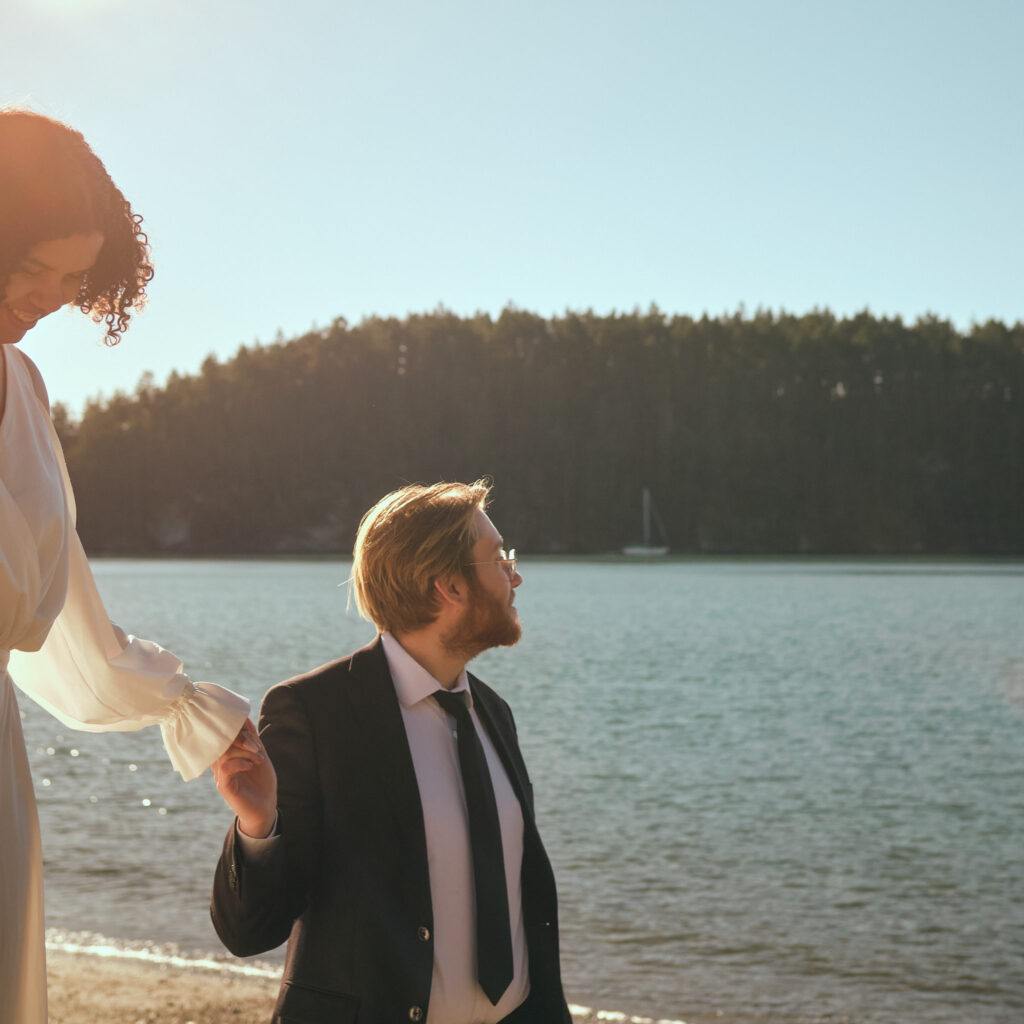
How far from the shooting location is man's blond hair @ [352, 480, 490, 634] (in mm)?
2332

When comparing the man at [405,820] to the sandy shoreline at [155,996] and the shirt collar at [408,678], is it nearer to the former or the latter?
the shirt collar at [408,678]

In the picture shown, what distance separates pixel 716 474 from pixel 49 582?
397 feet

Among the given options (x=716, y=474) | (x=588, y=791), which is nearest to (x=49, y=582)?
(x=588, y=791)

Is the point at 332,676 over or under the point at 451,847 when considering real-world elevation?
over

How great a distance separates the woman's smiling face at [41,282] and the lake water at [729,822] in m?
6.46

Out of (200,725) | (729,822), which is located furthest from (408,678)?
(729,822)

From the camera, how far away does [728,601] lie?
54.1 metres

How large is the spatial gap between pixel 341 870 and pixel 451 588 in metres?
0.51

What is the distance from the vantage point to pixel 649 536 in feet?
390

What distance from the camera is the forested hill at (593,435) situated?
4712 inches

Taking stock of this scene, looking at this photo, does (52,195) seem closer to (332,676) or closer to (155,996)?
(332,676)

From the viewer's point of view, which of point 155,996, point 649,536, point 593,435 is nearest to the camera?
point 155,996

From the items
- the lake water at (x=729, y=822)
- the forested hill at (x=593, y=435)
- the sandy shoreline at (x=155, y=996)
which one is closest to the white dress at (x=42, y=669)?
the sandy shoreline at (x=155, y=996)

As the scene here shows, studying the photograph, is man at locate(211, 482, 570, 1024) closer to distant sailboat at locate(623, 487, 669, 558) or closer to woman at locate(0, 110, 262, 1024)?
woman at locate(0, 110, 262, 1024)
